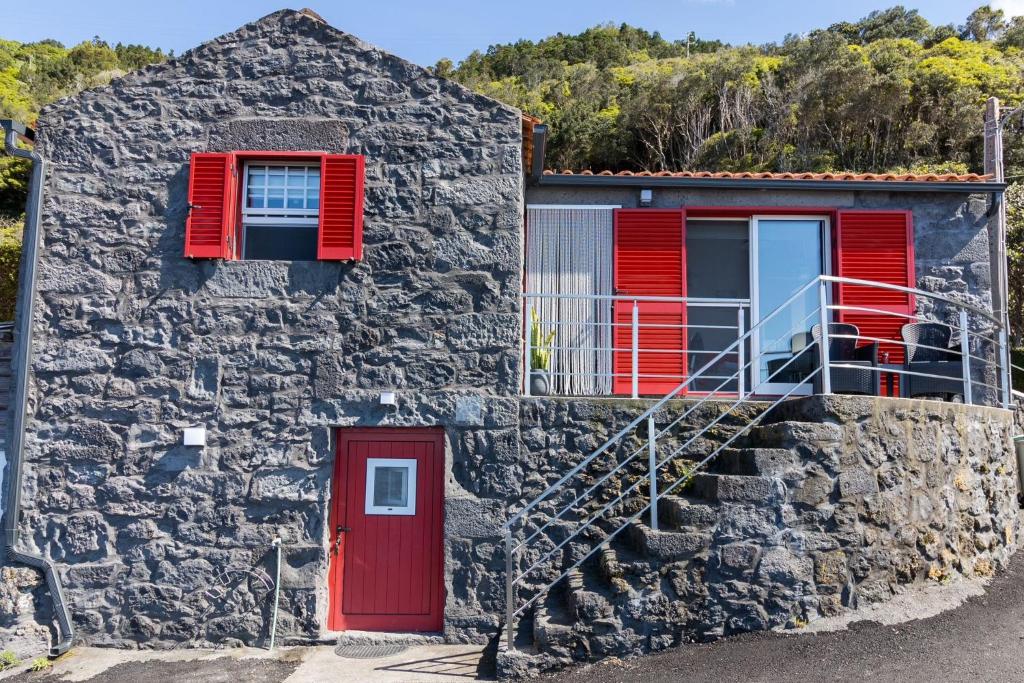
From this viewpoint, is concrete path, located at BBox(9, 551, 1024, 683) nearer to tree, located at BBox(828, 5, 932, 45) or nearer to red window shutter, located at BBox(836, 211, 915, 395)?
red window shutter, located at BBox(836, 211, 915, 395)

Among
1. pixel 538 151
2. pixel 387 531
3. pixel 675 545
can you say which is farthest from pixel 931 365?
pixel 387 531

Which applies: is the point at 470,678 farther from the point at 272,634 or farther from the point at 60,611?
the point at 60,611

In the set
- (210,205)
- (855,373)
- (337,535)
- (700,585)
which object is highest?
(210,205)

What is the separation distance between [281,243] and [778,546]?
468 centimetres

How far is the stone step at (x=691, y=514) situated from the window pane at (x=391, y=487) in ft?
7.31

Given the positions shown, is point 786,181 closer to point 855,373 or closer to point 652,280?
point 652,280

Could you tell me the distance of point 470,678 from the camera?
5.44 m

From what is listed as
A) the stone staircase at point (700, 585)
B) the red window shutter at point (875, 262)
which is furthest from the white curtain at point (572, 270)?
the stone staircase at point (700, 585)

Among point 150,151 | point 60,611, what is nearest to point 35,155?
point 150,151

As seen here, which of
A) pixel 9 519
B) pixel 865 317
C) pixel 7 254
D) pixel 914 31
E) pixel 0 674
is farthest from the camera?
pixel 914 31

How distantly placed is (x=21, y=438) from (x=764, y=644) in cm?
587

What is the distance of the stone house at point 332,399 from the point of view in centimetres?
624

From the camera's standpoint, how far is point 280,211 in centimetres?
691

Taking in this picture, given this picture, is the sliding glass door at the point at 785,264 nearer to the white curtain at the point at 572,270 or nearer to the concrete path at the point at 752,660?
the white curtain at the point at 572,270
